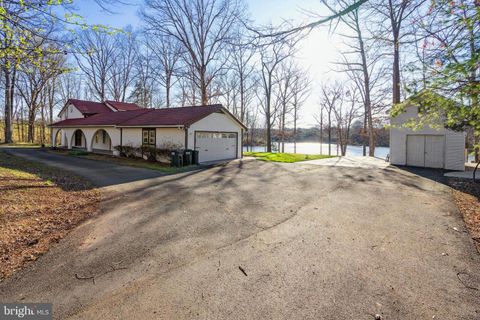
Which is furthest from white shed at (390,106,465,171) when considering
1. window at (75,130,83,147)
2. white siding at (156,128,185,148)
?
window at (75,130,83,147)

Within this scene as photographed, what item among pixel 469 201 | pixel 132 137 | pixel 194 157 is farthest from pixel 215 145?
pixel 469 201

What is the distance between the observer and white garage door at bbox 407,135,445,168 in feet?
47.6

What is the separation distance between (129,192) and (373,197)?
7.45 meters

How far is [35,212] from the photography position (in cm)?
566

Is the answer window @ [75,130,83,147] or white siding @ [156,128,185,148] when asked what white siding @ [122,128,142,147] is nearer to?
white siding @ [156,128,185,148]

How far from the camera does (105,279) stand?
3.31m

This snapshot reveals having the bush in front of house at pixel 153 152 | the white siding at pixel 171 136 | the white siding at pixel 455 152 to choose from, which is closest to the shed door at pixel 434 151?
the white siding at pixel 455 152

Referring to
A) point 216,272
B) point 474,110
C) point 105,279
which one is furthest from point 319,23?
point 105,279

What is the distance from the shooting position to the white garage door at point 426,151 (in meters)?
14.5

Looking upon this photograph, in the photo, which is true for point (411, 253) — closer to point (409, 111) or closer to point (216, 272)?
point (216, 272)

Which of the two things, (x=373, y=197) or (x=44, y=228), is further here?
(x=373, y=197)

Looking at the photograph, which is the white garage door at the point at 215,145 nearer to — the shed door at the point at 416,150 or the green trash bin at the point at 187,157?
the green trash bin at the point at 187,157

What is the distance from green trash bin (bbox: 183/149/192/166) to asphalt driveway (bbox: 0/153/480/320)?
7.63 metres

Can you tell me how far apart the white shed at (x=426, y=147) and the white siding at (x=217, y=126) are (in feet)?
33.0
